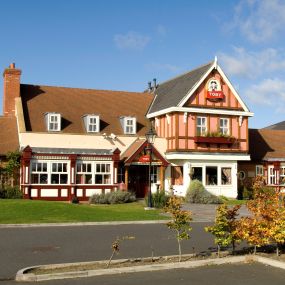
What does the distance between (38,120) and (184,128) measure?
32.7 feet

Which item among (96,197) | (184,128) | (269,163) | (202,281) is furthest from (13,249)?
(269,163)

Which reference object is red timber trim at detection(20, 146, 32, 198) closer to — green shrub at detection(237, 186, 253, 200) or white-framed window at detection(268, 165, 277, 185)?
green shrub at detection(237, 186, 253, 200)

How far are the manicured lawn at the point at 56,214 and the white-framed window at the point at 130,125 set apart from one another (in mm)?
11441

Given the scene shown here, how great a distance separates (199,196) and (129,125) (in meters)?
7.53

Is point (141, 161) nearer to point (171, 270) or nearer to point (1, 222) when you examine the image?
point (1, 222)

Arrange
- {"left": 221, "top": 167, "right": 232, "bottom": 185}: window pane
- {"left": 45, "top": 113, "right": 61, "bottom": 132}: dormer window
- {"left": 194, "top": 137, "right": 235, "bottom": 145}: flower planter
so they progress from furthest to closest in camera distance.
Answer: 1. {"left": 221, "top": 167, "right": 232, "bottom": 185}: window pane
2. {"left": 194, "top": 137, "right": 235, "bottom": 145}: flower planter
3. {"left": 45, "top": 113, "right": 61, "bottom": 132}: dormer window

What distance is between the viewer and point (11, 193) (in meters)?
29.1

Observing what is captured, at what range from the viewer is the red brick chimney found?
34.1 meters

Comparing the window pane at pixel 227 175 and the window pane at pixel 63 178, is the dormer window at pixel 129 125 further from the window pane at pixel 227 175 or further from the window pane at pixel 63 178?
the window pane at pixel 227 175

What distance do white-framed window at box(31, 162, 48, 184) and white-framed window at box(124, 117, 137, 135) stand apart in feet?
23.0

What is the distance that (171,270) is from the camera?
10344 millimetres

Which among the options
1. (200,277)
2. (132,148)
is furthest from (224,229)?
(132,148)

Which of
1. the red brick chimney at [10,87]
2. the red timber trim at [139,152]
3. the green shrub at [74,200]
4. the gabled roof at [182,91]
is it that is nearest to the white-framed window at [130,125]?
the gabled roof at [182,91]

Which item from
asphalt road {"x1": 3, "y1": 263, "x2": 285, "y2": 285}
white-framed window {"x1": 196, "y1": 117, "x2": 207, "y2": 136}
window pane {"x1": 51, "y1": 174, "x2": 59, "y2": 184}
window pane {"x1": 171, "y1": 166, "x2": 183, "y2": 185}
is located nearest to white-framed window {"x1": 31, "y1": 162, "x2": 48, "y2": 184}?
window pane {"x1": 51, "y1": 174, "x2": 59, "y2": 184}
